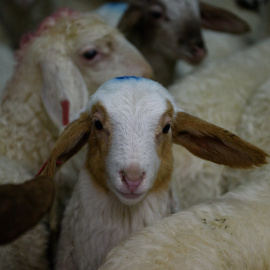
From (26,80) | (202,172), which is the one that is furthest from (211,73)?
(26,80)

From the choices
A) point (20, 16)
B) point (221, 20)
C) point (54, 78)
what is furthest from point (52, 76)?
point (20, 16)

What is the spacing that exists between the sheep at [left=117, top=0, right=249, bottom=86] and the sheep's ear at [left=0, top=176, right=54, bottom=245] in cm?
266

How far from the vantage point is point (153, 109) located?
202 centimetres

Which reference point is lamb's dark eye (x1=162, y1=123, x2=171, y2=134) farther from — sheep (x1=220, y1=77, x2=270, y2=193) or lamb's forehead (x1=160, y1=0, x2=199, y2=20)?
lamb's forehead (x1=160, y1=0, x2=199, y2=20)

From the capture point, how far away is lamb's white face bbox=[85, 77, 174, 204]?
1869mm

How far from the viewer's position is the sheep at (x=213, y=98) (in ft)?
10.0

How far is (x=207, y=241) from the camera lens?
1915mm

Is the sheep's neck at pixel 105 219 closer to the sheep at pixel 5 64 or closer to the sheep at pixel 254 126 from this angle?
the sheep at pixel 254 126

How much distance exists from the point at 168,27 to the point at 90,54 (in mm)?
1138

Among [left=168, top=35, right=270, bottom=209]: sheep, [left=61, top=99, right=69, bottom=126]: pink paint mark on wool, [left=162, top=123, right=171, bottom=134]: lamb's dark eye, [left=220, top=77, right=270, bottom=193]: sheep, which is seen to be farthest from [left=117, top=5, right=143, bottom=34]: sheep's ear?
[left=162, top=123, right=171, bottom=134]: lamb's dark eye

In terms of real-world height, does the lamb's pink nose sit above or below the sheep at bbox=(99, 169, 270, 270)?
above

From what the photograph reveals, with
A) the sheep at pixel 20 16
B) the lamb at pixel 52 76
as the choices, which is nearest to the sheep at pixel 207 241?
the lamb at pixel 52 76

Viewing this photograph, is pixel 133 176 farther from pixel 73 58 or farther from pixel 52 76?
pixel 73 58

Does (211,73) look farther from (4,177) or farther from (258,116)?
(4,177)
